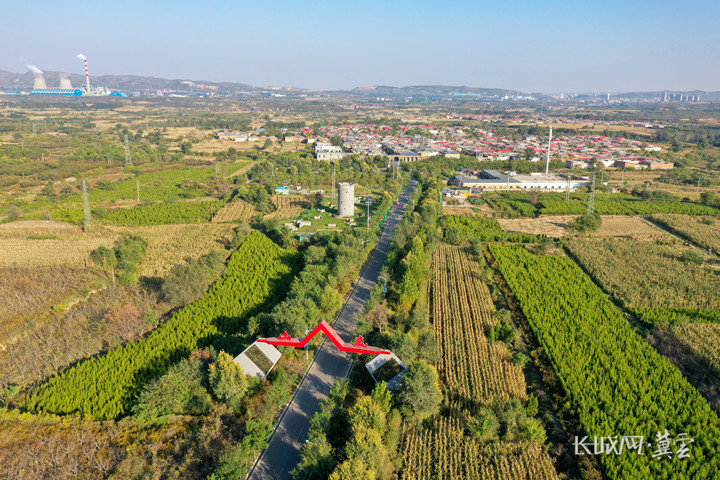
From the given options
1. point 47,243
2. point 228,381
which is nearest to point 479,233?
point 228,381

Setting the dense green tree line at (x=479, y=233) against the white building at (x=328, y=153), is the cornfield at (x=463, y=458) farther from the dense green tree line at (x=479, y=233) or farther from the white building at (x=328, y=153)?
the white building at (x=328, y=153)

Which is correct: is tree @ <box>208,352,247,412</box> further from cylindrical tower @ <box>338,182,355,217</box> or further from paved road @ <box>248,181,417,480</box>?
cylindrical tower @ <box>338,182,355,217</box>

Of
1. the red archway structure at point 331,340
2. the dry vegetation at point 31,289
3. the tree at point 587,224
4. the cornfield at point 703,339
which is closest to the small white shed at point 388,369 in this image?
the red archway structure at point 331,340

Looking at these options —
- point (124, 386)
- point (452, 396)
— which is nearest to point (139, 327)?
point (124, 386)

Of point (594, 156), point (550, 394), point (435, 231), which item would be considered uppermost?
point (594, 156)

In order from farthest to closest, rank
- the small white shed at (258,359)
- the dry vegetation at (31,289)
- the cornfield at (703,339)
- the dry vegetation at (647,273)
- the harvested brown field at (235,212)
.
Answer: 1. the harvested brown field at (235,212)
2. the dry vegetation at (647,273)
3. the dry vegetation at (31,289)
4. the cornfield at (703,339)
5. the small white shed at (258,359)

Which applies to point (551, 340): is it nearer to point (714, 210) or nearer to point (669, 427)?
point (669, 427)

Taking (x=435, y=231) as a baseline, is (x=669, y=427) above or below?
below

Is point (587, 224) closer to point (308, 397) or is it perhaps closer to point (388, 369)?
point (388, 369)
